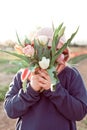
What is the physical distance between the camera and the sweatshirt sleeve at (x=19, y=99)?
2543mm

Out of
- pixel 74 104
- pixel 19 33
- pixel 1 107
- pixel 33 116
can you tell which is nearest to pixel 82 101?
pixel 74 104

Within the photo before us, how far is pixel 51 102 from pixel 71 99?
5.0 inches

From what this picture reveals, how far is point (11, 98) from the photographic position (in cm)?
265

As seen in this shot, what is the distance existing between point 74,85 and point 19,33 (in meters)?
0.46

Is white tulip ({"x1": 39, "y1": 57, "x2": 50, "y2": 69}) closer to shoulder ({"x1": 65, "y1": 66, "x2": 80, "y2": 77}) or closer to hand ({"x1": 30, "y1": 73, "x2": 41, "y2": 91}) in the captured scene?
hand ({"x1": 30, "y1": 73, "x2": 41, "y2": 91})

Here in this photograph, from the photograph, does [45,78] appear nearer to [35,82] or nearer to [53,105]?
[35,82]

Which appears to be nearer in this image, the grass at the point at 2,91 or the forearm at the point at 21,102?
→ the forearm at the point at 21,102

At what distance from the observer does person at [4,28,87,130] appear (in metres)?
2.53

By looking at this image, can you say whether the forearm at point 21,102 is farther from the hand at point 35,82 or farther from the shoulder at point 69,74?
the shoulder at point 69,74

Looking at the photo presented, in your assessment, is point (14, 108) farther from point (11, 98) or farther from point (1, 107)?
point (1, 107)

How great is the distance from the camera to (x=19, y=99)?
102 inches

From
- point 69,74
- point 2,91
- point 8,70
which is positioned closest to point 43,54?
point 69,74

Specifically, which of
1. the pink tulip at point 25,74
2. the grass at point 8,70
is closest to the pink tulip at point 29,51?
the pink tulip at point 25,74

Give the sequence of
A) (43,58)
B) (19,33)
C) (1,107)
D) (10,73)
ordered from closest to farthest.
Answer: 1. (43,58)
2. (19,33)
3. (1,107)
4. (10,73)
